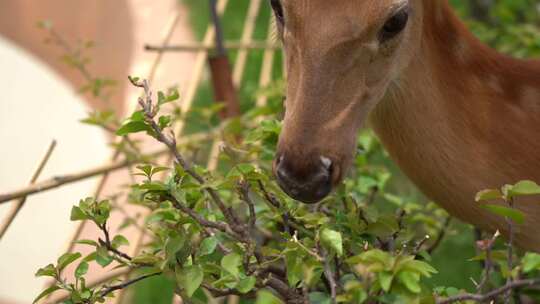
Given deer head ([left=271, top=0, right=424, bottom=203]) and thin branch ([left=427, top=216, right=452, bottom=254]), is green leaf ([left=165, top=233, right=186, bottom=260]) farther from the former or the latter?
thin branch ([left=427, top=216, right=452, bottom=254])

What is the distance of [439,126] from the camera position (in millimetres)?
1117

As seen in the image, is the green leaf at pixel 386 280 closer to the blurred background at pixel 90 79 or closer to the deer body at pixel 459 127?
the deer body at pixel 459 127

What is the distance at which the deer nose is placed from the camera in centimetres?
92

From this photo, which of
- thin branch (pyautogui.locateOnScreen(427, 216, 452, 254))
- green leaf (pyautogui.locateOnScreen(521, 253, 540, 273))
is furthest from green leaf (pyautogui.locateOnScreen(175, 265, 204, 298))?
Result: thin branch (pyautogui.locateOnScreen(427, 216, 452, 254))

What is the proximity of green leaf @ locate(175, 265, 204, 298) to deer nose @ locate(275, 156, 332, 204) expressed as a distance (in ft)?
0.52

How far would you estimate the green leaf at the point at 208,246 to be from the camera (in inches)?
34.8

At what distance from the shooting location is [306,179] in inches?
36.1

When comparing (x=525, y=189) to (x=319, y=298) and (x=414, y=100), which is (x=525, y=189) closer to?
(x=319, y=298)

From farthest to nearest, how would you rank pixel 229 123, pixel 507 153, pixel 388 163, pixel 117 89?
pixel 117 89 → pixel 388 163 → pixel 229 123 → pixel 507 153

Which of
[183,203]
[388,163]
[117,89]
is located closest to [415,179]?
[183,203]

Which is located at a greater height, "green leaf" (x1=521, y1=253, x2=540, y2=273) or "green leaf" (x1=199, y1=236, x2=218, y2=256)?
"green leaf" (x1=199, y1=236, x2=218, y2=256)

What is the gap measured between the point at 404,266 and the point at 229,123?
0.81 m

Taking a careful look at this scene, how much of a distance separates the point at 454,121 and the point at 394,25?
0.19 m

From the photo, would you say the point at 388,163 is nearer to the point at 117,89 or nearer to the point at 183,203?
the point at 117,89
